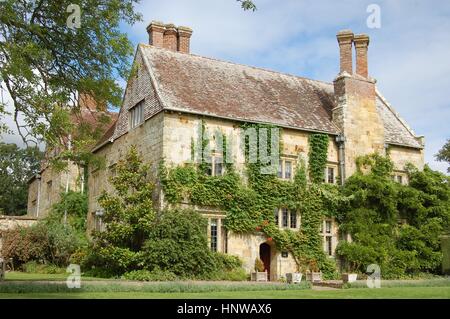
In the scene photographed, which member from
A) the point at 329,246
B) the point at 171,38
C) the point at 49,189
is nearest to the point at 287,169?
the point at 329,246

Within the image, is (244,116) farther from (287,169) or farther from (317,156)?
(317,156)

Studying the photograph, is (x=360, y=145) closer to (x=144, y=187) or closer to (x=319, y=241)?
(x=319, y=241)

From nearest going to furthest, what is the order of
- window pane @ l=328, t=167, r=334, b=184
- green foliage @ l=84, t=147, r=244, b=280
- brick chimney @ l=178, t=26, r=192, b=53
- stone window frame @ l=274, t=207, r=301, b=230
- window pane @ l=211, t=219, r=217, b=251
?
green foliage @ l=84, t=147, r=244, b=280 < window pane @ l=211, t=219, r=217, b=251 < stone window frame @ l=274, t=207, r=301, b=230 < window pane @ l=328, t=167, r=334, b=184 < brick chimney @ l=178, t=26, r=192, b=53

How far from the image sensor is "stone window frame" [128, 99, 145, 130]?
2640 cm

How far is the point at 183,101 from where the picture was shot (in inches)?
969

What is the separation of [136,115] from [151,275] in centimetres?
916

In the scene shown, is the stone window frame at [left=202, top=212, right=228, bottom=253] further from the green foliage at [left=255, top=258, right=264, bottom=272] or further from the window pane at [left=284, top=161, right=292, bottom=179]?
the window pane at [left=284, top=161, right=292, bottom=179]

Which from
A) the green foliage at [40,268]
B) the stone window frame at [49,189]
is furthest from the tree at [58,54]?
the stone window frame at [49,189]

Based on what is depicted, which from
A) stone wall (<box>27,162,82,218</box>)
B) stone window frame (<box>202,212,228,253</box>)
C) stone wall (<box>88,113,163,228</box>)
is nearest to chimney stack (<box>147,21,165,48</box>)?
stone wall (<box>88,113,163,228</box>)

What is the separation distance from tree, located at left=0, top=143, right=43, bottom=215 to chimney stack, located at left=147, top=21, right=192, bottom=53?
32185mm

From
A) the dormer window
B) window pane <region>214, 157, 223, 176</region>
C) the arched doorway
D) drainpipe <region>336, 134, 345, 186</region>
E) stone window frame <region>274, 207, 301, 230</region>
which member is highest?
the dormer window

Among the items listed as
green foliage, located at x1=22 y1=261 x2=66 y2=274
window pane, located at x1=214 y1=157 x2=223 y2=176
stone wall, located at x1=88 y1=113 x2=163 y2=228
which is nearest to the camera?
stone wall, located at x1=88 y1=113 x2=163 y2=228

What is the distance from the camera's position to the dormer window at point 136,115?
26469 millimetres

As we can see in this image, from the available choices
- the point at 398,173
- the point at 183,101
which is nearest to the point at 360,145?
the point at 398,173
